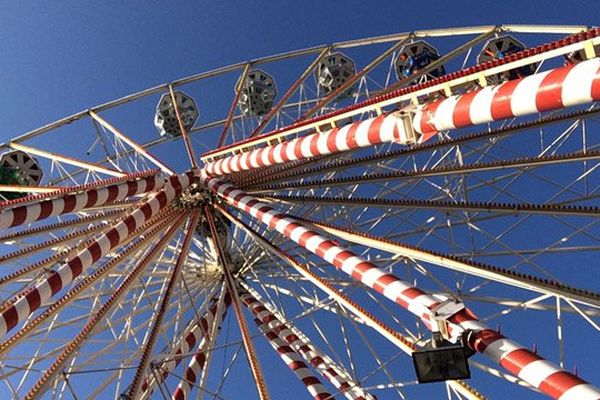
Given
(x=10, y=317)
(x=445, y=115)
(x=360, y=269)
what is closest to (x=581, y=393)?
(x=445, y=115)

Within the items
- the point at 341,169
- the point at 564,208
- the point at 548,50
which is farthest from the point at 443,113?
the point at 341,169

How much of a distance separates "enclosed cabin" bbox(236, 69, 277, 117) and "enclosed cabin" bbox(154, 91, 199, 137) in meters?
1.99

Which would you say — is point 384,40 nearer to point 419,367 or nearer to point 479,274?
point 479,274

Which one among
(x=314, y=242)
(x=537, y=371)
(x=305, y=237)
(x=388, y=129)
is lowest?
(x=537, y=371)

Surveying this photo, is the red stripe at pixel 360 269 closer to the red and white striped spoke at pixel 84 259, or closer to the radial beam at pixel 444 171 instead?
the radial beam at pixel 444 171

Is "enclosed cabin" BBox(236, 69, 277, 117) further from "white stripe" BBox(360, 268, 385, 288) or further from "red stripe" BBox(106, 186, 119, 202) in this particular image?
"white stripe" BBox(360, 268, 385, 288)

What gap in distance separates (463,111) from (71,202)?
28.4 feet

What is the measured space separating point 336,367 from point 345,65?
11.8 m

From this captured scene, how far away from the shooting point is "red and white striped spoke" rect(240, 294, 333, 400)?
1772 cm

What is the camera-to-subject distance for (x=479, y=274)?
10.7 m

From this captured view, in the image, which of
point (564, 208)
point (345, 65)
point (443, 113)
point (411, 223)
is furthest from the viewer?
point (345, 65)

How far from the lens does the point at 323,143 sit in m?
12.6

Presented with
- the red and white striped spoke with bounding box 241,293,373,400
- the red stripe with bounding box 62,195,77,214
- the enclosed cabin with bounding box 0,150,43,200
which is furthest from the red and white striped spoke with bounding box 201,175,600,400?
the enclosed cabin with bounding box 0,150,43,200

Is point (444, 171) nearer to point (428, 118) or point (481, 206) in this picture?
point (481, 206)
